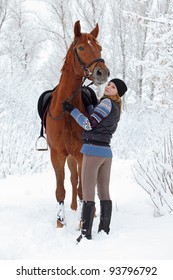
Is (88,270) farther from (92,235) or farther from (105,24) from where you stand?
(105,24)

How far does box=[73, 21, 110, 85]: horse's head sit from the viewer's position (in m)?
3.86

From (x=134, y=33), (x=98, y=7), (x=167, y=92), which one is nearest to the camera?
(x=167, y=92)

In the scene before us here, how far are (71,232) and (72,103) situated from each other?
1.52 m

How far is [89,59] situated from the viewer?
4078mm

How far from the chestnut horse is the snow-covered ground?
18.7 inches

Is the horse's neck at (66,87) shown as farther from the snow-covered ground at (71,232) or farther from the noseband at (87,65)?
the snow-covered ground at (71,232)

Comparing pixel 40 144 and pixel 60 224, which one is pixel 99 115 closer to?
pixel 60 224

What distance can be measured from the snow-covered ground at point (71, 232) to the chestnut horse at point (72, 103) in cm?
47

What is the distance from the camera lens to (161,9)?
642 inches

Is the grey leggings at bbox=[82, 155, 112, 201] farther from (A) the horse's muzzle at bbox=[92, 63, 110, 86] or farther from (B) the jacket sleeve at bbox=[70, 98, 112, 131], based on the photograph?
(A) the horse's muzzle at bbox=[92, 63, 110, 86]

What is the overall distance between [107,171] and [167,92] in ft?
11.9

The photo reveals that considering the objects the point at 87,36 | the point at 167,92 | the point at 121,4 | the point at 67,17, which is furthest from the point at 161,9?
the point at 87,36

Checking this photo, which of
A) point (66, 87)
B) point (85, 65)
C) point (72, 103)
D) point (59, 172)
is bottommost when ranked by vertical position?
point (59, 172)

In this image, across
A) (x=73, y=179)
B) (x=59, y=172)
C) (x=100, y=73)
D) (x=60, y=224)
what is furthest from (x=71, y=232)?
(x=100, y=73)
